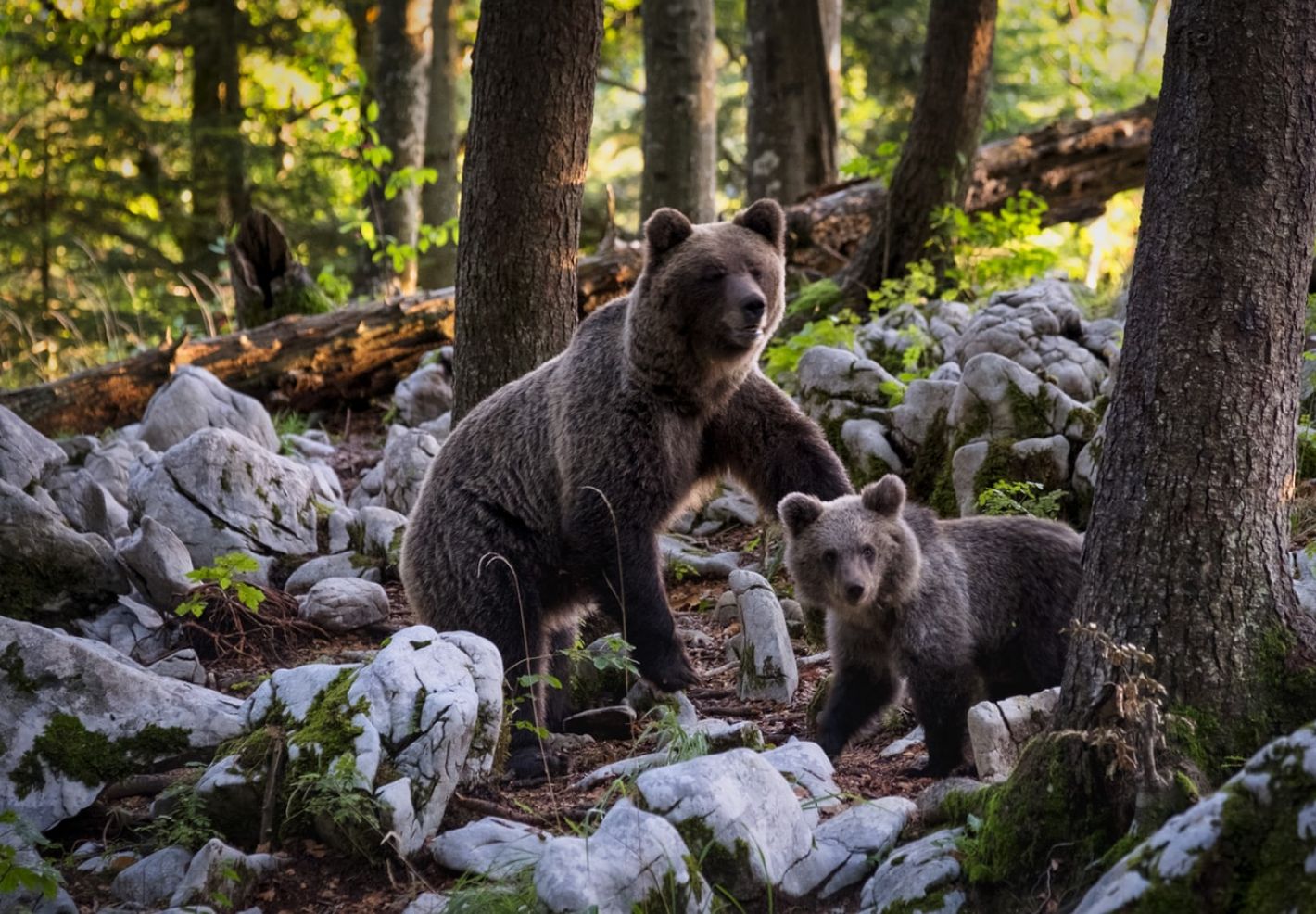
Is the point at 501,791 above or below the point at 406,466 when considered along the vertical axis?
below

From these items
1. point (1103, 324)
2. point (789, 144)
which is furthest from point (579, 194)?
point (789, 144)

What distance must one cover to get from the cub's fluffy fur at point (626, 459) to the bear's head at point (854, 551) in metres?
0.71

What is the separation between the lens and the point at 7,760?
4.96 metres

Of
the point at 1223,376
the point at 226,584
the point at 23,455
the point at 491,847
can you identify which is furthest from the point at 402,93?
the point at 1223,376

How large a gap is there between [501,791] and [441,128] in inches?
524

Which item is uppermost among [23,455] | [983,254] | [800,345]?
[983,254]

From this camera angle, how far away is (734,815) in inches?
155

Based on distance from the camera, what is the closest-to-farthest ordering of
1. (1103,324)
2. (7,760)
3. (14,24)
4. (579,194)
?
Result: (7,760) → (579,194) → (1103,324) → (14,24)

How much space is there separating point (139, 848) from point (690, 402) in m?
3.04

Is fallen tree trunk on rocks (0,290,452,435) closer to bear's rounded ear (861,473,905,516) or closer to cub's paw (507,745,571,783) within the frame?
cub's paw (507,745,571,783)

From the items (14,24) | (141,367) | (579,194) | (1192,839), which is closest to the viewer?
(1192,839)

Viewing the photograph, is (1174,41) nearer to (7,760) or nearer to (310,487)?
(7,760)

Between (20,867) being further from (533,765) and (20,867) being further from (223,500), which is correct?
(223,500)

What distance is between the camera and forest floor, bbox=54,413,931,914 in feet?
13.9
